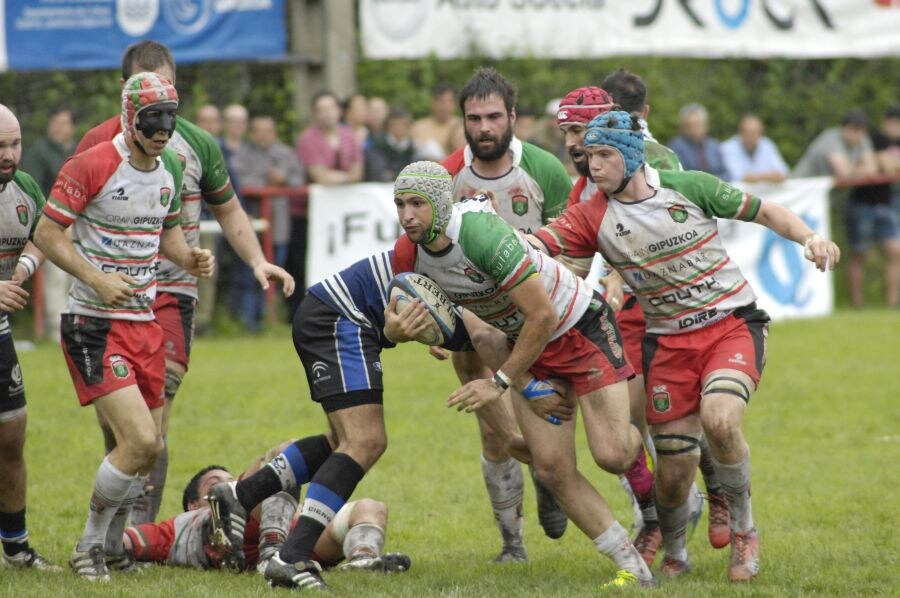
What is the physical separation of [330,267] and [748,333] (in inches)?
339

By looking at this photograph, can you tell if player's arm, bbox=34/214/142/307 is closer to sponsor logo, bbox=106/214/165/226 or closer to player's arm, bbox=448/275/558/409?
sponsor logo, bbox=106/214/165/226

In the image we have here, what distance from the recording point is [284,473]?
269 inches

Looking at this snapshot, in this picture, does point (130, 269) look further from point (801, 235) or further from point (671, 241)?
point (801, 235)

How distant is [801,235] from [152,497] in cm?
375

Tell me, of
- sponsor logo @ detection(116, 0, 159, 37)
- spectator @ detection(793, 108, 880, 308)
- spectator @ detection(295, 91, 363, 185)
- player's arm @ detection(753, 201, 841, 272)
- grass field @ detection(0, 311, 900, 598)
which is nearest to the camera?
player's arm @ detection(753, 201, 841, 272)

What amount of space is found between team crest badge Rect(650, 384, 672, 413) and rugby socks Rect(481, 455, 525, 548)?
1053mm

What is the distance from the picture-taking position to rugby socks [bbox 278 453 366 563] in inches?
254

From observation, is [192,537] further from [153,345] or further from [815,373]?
[815,373]

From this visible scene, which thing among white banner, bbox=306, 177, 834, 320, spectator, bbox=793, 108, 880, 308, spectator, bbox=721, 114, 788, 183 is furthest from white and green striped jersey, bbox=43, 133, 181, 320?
spectator, bbox=793, 108, 880, 308

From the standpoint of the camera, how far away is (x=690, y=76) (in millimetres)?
19672

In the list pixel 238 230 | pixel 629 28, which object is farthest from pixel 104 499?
pixel 629 28

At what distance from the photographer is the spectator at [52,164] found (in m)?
13.9

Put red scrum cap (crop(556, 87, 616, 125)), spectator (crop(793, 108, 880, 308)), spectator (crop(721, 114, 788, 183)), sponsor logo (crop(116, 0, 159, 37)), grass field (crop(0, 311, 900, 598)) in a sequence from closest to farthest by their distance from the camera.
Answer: grass field (crop(0, 311, 900, 598)), red scrum cap (crop(556, 87, 616, 125)), sponsor logo (crop(116, 0, 159, 37)), spectator (crop(721, 114, 788, 183)), spectator (crop(793, 108, 880, 308))

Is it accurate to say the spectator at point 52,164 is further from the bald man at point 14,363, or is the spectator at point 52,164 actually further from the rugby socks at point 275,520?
the rugby socks at point 275,520
